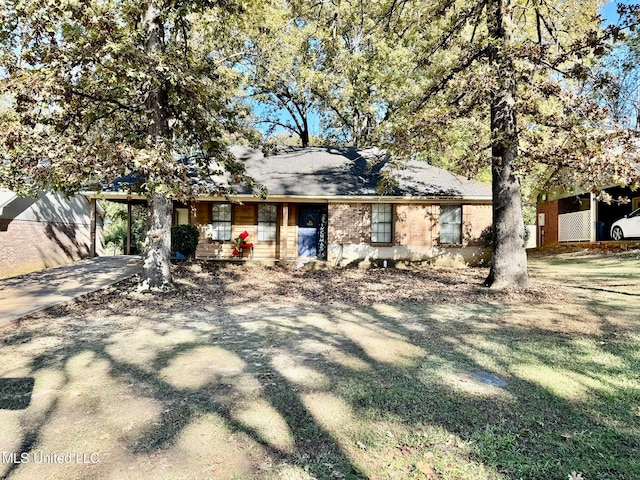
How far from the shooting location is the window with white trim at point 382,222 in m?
16.7

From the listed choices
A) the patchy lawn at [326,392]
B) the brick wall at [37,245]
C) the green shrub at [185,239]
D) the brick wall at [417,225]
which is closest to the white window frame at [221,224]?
the green shrub at [185,239]

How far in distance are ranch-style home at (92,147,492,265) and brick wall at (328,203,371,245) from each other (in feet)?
0.13

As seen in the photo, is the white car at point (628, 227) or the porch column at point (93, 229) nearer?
the porch column at point (93, 229)

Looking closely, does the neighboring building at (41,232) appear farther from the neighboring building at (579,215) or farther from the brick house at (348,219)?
the neighboring building at (579,215)

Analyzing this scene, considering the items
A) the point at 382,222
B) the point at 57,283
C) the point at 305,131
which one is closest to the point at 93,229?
the point at 57,283

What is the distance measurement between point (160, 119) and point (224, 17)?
3661 mm

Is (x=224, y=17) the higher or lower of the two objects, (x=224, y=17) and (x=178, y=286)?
the higher

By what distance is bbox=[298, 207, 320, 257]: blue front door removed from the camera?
17.4 metres

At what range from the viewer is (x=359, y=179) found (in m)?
17.5

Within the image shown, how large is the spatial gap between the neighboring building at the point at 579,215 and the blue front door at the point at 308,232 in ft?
40.4

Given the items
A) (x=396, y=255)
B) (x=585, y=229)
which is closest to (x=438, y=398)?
(x=396, y=255)

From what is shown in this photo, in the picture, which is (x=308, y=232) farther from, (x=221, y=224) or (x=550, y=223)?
(x=550, y=223)

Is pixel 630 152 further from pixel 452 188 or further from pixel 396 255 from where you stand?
pixel 396 255

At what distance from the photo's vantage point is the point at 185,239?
15734 mm
